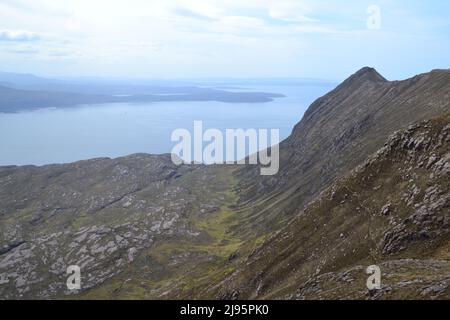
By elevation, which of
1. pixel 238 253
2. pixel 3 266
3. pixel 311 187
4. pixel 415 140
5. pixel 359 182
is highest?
pixel 415 140

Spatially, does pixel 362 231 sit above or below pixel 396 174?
below

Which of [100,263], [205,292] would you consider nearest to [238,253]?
[205,292]

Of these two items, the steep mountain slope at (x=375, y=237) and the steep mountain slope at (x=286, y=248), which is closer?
the steep mountain slope at (x=375, y=237)

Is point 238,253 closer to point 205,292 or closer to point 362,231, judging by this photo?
point 205,292

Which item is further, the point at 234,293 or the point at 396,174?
the point at 234,293

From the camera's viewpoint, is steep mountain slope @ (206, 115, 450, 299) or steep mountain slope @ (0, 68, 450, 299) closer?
steep mountain slope @ (206, 115, 450, 299)

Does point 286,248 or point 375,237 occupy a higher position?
point 375,237
